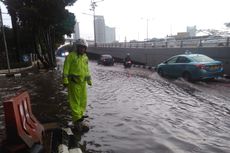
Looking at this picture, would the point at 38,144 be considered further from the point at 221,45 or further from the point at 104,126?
the point at 221,45

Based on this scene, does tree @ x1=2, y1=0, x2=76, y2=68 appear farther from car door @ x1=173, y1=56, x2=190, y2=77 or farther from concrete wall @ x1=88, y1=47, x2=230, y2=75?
car door @ x1=173, y1=56, x2=190, y2=77

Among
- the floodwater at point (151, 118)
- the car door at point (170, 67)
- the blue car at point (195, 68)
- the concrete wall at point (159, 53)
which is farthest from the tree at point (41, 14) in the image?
the floodwater at point (151, 118)

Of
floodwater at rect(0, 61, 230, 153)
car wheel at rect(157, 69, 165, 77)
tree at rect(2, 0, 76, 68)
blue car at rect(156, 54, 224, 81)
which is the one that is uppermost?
tree at rect(2, 0, 76, 68)

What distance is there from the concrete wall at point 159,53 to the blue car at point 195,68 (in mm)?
2445

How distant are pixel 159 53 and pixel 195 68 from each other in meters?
12.8

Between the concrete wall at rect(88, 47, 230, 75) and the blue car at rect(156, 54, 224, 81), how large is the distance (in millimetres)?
2445

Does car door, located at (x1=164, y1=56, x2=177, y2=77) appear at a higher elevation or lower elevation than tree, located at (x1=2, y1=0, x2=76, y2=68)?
lower

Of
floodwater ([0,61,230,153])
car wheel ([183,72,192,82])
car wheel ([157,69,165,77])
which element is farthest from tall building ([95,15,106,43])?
floodwater ([0,61,230,153])

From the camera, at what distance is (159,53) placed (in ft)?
89.4

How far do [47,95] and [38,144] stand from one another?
6.96 meters

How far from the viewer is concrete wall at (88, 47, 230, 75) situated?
17.5m

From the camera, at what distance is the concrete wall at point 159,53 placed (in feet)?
57.3

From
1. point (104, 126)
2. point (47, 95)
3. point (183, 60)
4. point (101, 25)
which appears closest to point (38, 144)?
point (104, 126)

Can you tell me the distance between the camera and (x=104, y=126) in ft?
23.0
